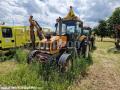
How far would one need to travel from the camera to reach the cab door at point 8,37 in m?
15.9

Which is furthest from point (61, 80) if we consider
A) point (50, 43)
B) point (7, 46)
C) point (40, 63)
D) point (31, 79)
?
point (7, 46)

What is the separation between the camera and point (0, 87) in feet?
26.4

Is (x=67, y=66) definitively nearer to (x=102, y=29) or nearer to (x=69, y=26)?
(x=69, y=26)

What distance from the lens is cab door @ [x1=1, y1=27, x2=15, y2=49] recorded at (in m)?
15.9

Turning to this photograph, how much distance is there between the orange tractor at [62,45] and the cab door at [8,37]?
15.3 feet

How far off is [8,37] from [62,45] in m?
5.88

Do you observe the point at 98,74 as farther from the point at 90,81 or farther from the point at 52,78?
the point at 52,78

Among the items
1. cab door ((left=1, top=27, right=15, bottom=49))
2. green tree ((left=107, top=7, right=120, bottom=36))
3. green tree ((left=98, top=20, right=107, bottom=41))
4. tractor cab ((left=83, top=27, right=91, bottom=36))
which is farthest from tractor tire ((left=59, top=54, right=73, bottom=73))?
green tree ((left=107, top=7, right=120, bottom=36))

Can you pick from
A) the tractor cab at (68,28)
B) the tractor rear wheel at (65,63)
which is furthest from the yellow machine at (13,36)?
the tractor rear wheel at (65,63)

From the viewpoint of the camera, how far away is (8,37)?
1633cm

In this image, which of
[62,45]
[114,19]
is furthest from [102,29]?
[62,45]

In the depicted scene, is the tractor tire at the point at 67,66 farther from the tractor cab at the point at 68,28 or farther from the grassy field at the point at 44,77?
the tractor cab at the point at 68,28

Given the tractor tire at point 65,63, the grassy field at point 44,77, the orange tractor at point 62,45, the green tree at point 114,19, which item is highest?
the green tree at point 114,19

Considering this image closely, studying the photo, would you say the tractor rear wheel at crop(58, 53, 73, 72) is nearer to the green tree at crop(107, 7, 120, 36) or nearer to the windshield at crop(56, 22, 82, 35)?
the windshield at crop(56, 22, 82, 35)
